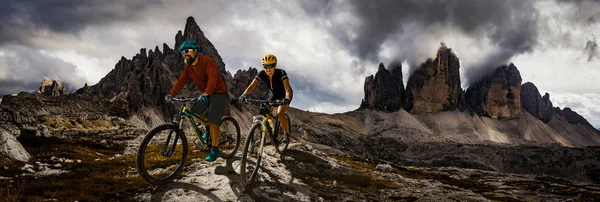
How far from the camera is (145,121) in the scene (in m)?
175

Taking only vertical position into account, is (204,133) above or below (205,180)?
above

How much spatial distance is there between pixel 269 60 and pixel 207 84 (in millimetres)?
3238

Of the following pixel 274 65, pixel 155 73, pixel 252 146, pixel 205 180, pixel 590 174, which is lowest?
pixel 590 174

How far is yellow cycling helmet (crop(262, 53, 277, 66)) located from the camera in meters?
13.4

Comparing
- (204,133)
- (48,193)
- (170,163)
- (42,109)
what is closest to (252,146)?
(204,133)

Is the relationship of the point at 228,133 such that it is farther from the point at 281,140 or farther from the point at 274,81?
the point at 274,81

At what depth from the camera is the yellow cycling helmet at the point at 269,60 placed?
1335 centimetres

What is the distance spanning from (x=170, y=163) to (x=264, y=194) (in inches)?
246

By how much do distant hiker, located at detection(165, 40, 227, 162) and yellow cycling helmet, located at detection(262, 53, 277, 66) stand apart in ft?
7.76

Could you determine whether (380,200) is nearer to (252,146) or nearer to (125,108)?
(252,146)

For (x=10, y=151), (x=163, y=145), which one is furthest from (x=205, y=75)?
A: (x=10, y=151)

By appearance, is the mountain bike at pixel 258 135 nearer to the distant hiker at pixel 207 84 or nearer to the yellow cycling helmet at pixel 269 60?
the distant hiker at pixel 207 84

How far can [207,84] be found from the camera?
36.3 feet

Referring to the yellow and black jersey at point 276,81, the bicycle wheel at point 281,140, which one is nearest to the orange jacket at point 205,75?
the yellow and black jersey at point 276,81
